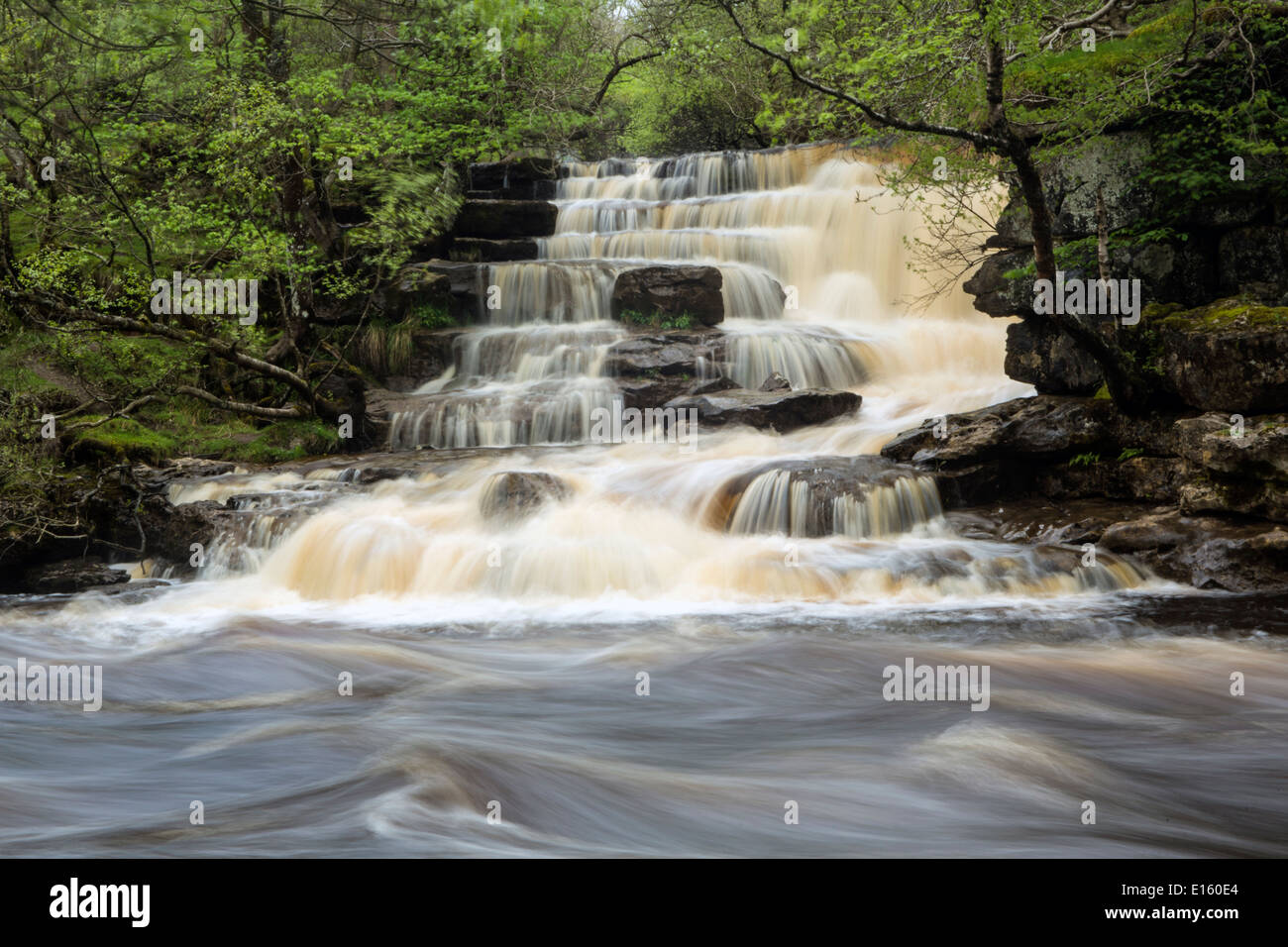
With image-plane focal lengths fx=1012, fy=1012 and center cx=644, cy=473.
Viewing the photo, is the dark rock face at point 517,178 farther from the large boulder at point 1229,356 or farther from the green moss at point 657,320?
the large boulder at point 1229,356

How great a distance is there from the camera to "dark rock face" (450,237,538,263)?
19.0m

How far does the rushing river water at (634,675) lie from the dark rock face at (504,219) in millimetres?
5974

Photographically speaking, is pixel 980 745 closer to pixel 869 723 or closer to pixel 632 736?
pixel 869 723

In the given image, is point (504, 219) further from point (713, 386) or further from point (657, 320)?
point (713, 386)

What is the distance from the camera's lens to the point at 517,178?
22.1 meters

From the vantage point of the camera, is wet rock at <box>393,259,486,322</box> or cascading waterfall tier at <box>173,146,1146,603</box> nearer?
cascading waterfall tier at <box>173,146,1146,603</box>

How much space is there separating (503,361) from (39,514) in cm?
755

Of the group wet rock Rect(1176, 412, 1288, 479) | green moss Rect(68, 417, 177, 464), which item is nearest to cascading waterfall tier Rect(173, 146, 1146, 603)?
wet rock Rect(1176, 412, 1288, 479)

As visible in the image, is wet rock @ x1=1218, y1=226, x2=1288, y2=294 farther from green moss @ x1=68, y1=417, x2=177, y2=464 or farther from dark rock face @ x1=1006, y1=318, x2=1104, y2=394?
green moss @ x1=68, y1=417, x2=177, y2=464

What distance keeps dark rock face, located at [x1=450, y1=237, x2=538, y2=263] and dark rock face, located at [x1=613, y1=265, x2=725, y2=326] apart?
2970 millimetres

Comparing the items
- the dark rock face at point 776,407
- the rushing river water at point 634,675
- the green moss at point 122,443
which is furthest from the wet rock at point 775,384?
the green moss at point 122,443

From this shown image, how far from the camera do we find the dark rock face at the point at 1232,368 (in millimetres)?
8562

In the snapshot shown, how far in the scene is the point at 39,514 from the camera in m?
10.1
